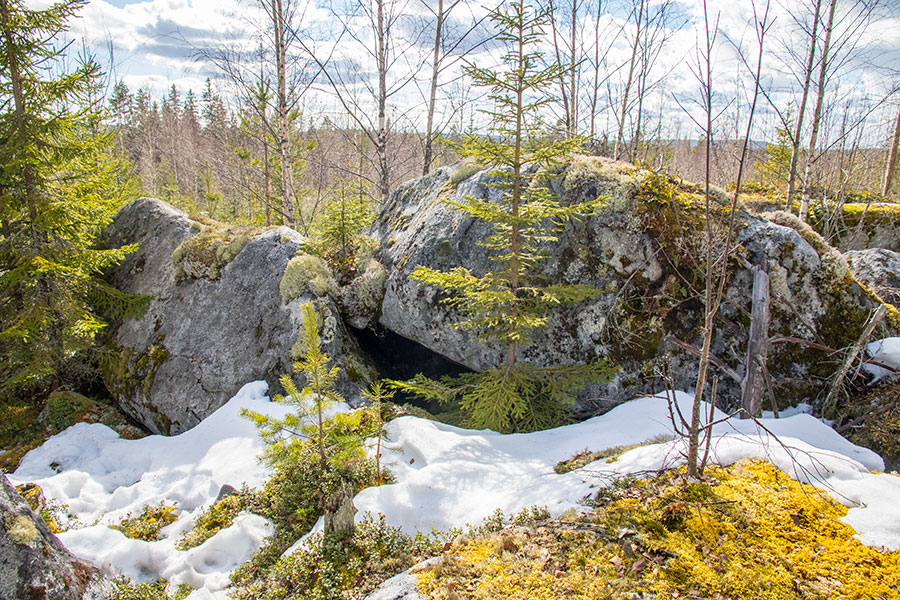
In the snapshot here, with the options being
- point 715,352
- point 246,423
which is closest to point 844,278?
point 715,352

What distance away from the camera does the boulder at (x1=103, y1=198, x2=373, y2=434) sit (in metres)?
6.77

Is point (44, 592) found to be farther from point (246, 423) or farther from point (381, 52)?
point (381, 52)

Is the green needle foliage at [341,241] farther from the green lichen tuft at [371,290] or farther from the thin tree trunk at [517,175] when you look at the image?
the thin tree trunk at [517,175]

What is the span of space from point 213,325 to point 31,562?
4.74 m

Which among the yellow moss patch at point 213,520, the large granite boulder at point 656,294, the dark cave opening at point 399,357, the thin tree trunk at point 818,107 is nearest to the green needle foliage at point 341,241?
the dark cave opening at point 399,357

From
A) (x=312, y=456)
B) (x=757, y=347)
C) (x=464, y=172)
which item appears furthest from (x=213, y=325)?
(x=757, y=347)

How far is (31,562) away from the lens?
2789mm

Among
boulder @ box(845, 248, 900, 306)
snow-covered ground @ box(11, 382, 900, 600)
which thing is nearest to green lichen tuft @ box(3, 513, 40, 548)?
snow-covered ground @ box(11, 382, 900, 600)

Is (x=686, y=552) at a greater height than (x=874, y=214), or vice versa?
(x=874, y=214)

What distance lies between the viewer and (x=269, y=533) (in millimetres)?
4062

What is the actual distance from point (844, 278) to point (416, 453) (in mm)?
5836

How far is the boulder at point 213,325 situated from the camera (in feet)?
22.2

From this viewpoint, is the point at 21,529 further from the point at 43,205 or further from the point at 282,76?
the point at 282,76

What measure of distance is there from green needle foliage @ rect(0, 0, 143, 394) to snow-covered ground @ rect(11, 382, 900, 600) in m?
1.73
